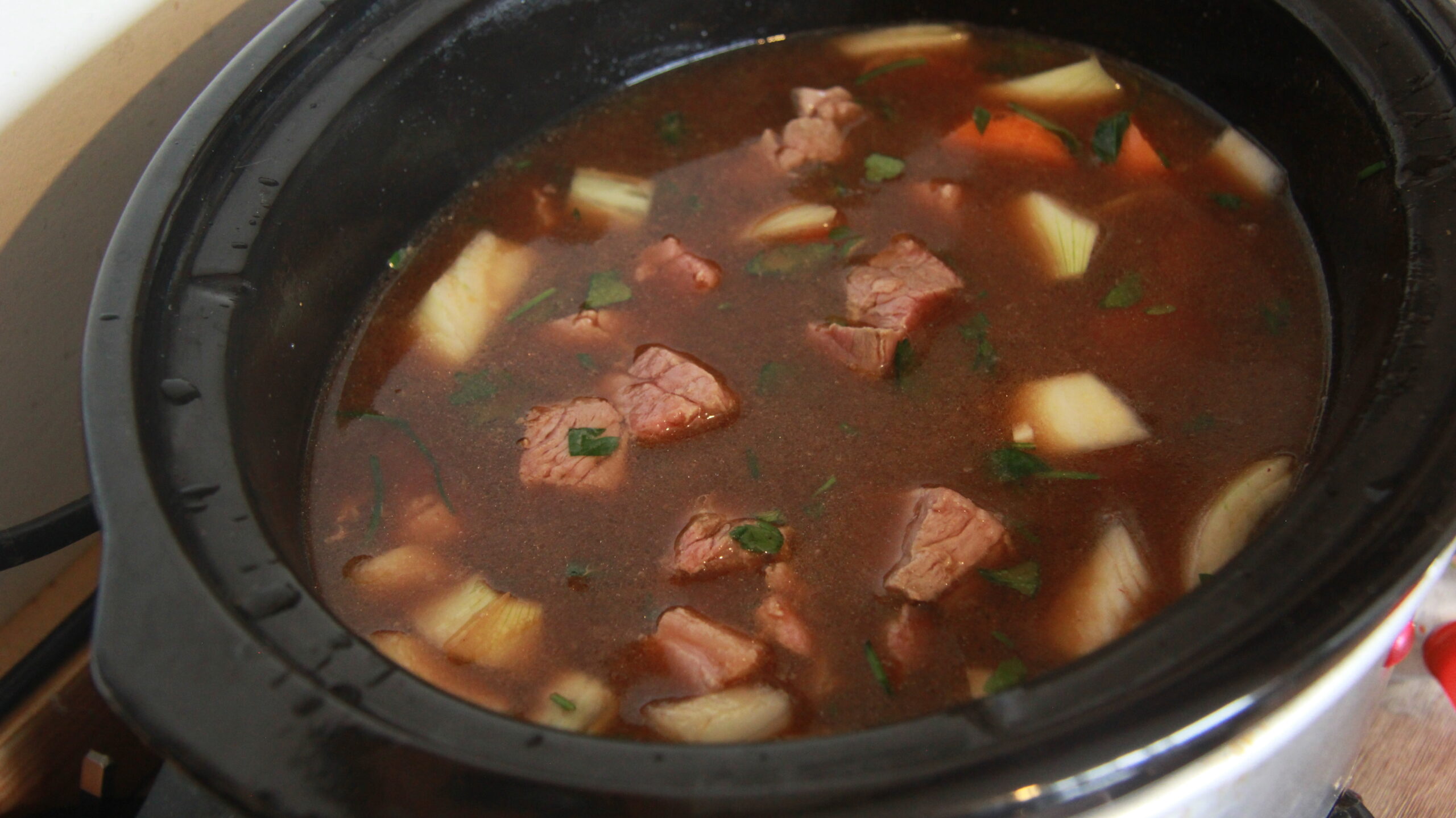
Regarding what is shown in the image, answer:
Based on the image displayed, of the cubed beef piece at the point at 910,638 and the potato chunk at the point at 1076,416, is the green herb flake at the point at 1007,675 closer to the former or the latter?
the cubed beef piece at the point at 910,638

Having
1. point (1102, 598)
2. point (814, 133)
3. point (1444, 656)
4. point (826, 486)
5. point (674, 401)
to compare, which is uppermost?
point (814, 133)

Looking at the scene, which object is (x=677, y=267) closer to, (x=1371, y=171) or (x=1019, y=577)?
(x=1019, y=577)

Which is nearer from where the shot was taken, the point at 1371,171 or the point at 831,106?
the point at 1371,171

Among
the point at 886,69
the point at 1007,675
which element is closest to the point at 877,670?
the point at 1007,675

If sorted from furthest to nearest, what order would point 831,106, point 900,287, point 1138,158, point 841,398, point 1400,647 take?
point 831,106
point 1138,158
point 900,287
point 841,398
point 1400,647

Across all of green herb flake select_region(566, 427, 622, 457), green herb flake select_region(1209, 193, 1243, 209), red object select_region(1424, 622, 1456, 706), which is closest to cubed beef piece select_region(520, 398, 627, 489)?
green herb flake select_region(566, 427, 622, 457)

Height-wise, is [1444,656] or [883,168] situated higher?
[883,168]

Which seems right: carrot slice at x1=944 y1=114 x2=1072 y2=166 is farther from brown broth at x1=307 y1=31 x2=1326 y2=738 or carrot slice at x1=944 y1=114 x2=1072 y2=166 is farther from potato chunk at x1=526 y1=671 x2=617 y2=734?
potato chunk at x1=526 y1=671 x2=617 y2=734

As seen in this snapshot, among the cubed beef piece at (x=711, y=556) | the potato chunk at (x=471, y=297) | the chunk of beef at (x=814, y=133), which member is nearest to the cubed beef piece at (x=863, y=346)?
the cubed beef piece at (x=711, y=556)

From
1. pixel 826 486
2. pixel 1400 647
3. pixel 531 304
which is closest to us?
pixel 1400 647

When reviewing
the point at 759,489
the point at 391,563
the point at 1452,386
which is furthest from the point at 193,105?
the point at 1452,386
